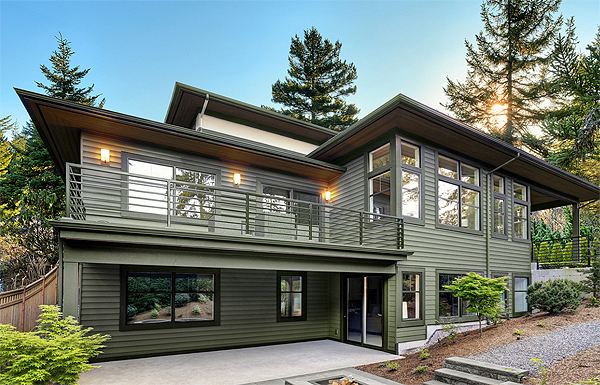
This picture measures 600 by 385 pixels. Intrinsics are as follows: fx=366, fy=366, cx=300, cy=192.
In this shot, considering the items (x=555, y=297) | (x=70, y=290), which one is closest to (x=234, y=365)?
(x=70, y=290)

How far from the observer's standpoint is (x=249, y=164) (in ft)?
31.3

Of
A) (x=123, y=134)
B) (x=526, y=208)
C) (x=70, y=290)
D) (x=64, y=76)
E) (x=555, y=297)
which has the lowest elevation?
(x=555, y=297)

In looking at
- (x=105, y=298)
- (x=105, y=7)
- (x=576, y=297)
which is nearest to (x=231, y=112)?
(x=105, y=7)

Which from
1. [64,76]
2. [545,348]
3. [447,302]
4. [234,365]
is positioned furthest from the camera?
[64,76]

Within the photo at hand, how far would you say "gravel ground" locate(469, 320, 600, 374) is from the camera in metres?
5.57

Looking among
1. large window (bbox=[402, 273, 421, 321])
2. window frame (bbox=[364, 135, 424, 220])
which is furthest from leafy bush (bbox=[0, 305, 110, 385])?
large window (bbox=[402, 273, 421, 321])

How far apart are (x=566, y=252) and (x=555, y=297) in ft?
20.8

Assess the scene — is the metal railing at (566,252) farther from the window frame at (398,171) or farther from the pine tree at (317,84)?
the pine tree at (317,84)

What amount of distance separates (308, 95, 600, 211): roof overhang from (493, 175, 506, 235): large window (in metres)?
0.39

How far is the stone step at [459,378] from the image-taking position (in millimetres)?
5178

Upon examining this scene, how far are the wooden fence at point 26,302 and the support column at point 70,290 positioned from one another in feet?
6.65

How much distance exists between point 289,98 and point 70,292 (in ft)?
72.2

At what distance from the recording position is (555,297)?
28.3 ft

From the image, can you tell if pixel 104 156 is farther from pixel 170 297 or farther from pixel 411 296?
pixel 411 296
